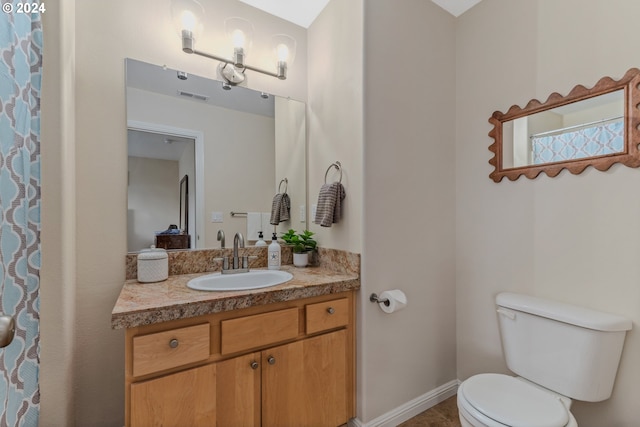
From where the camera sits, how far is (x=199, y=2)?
62.3 inches

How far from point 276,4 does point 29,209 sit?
1.69 metres

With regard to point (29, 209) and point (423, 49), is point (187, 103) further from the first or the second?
point (423, 49)

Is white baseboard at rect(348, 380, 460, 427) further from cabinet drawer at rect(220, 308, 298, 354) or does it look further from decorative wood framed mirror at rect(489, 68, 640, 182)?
decorative wood framed mirror at rect(489, 68, 640, 182)

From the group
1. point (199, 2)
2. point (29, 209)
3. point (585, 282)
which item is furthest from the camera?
point (199, 2)

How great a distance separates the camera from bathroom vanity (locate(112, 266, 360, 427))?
38.8 inches

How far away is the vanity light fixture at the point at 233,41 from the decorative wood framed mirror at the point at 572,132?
4.43 ft

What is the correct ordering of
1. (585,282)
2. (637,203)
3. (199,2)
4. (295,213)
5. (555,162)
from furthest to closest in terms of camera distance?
(295,213)
(199,2)
(555,162)
(585,282)
(637,203)

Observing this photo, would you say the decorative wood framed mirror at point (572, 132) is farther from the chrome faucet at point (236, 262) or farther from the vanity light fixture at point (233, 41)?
the chrome faucet at point (236, 262)

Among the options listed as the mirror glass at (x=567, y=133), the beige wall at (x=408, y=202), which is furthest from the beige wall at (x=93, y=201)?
the mirror glass at (x=567, y=133)

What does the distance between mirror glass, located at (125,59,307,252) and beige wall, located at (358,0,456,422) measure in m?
0.61

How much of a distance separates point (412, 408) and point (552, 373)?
767 millimetres

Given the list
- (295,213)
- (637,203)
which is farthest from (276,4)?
(637,203)

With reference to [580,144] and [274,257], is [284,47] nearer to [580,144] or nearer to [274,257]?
[274,257]

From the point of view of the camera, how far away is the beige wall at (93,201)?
1104 millimetres
